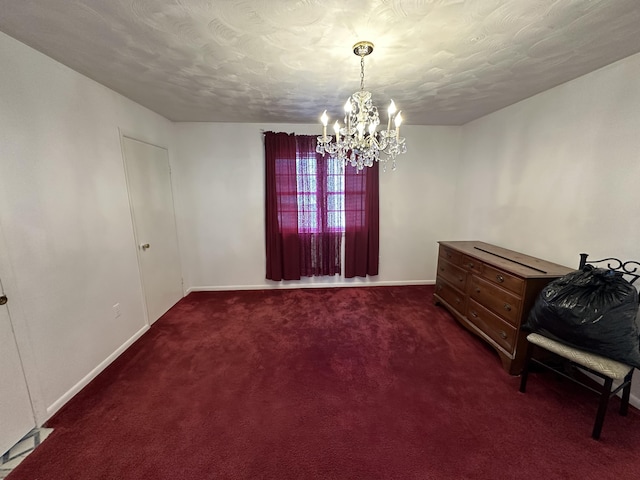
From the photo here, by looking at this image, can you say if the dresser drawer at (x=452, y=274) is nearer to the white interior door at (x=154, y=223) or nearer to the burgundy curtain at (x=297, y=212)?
A: the burgundy curtain at (x=297, y=212)

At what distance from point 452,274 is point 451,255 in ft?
0.73

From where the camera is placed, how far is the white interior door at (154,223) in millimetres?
2678

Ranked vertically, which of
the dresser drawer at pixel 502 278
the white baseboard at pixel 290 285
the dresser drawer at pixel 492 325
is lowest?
the white baseboard at pixel 290 285

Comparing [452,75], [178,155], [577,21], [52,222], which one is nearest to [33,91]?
[52,222]

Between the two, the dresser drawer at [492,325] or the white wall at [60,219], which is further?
the dresser drawer at [492,325]

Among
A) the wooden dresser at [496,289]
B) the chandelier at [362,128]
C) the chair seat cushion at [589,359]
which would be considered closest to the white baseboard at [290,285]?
the wooden dresser at [496,289]

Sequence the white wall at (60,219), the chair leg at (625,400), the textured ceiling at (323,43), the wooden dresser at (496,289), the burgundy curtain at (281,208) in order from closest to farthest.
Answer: the textured ceiling at (323,43), the white wall at (60,219), the chair leg at (625,400), the wooden dresser at (496,289), the burgundy curtain at (281,208)

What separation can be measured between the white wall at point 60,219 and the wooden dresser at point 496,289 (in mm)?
3482

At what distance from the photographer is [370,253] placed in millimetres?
3887

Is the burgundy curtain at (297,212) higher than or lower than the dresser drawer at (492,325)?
higher

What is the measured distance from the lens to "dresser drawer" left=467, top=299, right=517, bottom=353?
6.95 feet

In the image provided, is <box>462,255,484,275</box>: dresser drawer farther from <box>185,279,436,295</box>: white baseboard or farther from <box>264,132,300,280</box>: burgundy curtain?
<box>264,132,300,280</box>: burgundy curtain

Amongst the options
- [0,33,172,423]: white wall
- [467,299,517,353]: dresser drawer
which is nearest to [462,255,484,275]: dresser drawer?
[467,299,517,353]: dresser drawer

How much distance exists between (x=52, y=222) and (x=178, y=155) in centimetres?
206
